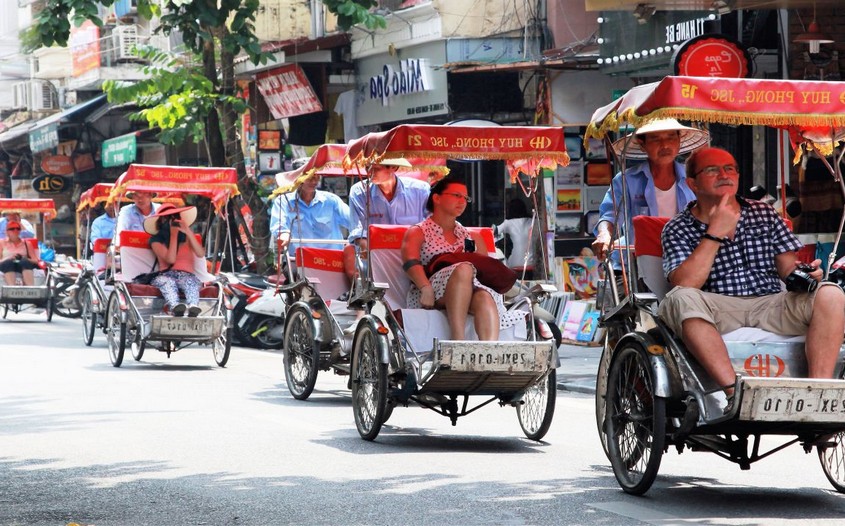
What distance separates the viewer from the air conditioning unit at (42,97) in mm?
44406

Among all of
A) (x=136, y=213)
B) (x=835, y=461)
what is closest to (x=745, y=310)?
(x=835, y=461)

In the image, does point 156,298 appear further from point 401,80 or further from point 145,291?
point 401,80

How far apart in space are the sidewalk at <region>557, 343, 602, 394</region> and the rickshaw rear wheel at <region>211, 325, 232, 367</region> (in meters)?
3.53

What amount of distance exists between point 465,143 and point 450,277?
0.99 m

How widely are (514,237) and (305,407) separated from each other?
6974 mm

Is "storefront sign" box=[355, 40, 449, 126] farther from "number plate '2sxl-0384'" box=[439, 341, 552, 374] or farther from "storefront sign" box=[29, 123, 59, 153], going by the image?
"storefront sign" box=[29, 123, 59, 153]

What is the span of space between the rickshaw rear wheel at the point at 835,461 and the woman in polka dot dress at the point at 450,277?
2459mm

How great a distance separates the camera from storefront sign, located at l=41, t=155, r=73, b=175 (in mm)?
40031

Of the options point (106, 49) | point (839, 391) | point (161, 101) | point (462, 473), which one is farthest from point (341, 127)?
point (839, 391)

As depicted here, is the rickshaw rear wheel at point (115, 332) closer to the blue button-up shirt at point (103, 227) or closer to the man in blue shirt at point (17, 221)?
the blue button-up shirt at point (103, 227)

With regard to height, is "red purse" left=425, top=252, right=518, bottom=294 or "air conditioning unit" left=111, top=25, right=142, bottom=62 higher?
"air conditioning unit" left=111, top=25, right=142, bottom=62

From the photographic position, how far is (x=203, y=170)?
17.1 m

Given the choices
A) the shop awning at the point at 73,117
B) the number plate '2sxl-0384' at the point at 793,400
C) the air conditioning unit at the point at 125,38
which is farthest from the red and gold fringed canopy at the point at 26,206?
the number plate '2sxl-0384' at the point at 793,400

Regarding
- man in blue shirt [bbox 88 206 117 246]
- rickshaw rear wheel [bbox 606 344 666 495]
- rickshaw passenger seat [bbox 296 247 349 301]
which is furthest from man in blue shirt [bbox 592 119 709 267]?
man in blue shirt [bbox 88 206 117 246]
